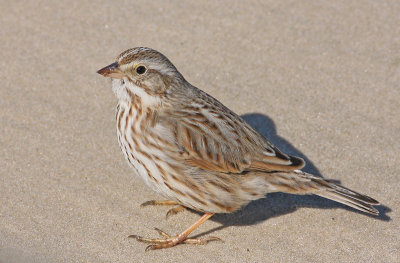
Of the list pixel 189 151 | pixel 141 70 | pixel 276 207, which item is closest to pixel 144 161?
pixel 189 151

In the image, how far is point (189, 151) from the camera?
19.2 feet

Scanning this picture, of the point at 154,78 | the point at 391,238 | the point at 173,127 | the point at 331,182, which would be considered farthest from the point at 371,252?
the point at 154,78

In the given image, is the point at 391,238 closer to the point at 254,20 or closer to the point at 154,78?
the point at 154,78

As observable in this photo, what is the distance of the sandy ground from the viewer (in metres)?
5.98

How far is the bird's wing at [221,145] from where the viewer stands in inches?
231

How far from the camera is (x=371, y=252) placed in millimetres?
5902

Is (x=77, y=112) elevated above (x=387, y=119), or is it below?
above

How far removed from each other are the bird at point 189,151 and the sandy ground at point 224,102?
0.33m

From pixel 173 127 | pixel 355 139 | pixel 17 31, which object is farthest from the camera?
pixel 17 31

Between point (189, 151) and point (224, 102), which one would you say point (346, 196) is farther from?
point (224, 102)

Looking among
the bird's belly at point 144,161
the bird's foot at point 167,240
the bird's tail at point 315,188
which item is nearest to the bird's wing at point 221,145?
the bird's tail at point 315,188

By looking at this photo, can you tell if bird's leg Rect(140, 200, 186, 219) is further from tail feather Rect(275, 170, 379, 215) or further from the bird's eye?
the bird's eye

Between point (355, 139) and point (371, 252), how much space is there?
1.54 metres

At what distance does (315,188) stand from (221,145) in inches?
38.4
